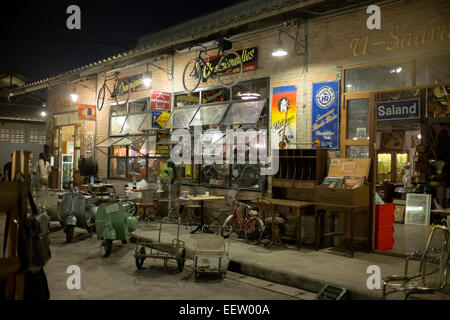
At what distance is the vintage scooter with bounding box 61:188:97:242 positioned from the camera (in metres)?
10.4

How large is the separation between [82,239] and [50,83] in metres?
11.6

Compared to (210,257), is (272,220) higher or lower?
higher

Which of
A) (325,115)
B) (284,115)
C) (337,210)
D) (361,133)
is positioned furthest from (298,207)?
(284,115)

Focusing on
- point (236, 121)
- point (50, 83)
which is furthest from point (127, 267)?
point (50, 83)

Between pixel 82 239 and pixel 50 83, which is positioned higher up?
pixel 50 83

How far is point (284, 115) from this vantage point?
1032 centimetres

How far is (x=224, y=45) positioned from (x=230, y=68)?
0.84 meters

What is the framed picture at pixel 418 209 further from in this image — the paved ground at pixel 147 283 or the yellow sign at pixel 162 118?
the yellow sign at pixel 162 118

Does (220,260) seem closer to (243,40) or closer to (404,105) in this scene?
(243,40)

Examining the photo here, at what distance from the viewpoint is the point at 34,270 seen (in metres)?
3.62

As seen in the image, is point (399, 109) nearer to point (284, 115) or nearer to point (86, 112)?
point (284, 115)

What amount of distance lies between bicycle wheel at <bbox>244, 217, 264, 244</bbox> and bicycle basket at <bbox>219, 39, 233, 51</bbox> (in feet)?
15.3

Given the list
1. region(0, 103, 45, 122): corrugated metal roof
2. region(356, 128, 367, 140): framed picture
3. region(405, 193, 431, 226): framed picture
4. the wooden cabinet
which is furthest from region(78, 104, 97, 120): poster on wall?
region(0, 103, 45, 122): corrugated metal roof

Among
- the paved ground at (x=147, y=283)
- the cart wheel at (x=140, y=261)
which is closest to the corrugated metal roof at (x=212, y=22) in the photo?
the paved ground at (x=147, y=283)
